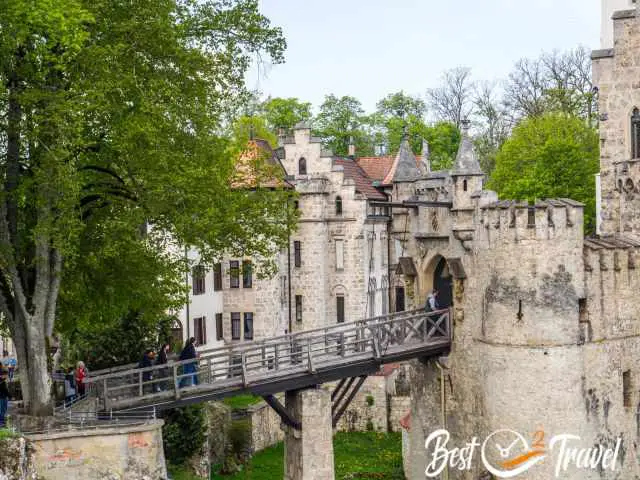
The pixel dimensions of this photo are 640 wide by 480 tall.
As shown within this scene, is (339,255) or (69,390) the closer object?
(69,390)

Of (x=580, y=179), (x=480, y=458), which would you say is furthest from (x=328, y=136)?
(x=480, y=458)

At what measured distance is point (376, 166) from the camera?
50.6m

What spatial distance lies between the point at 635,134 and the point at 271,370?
13.1 meters

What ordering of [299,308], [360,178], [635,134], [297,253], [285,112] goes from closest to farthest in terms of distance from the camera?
1. [635,134]
2. [297,253]
3. [299,308]
4. [360,178]
5. [285,112]

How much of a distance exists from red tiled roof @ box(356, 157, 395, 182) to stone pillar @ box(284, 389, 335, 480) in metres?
25.6

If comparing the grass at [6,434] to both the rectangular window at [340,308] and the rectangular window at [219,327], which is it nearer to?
the rectangular window at [219,327]

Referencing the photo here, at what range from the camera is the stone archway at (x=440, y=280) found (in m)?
28.1

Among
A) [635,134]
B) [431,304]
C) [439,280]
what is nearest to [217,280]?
[439,280]

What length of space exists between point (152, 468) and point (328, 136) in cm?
5043

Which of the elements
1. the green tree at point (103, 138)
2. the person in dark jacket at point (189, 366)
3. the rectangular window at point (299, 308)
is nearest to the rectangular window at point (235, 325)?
the rectangular window at point (299, 308)

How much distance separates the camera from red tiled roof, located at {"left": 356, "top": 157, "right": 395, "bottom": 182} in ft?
164

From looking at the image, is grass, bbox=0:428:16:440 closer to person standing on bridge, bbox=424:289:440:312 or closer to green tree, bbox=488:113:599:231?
person standing on bridge, bbox=424:289:440:312

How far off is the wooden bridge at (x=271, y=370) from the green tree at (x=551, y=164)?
54.7ft

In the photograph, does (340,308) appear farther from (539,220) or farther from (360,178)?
(539,220)
